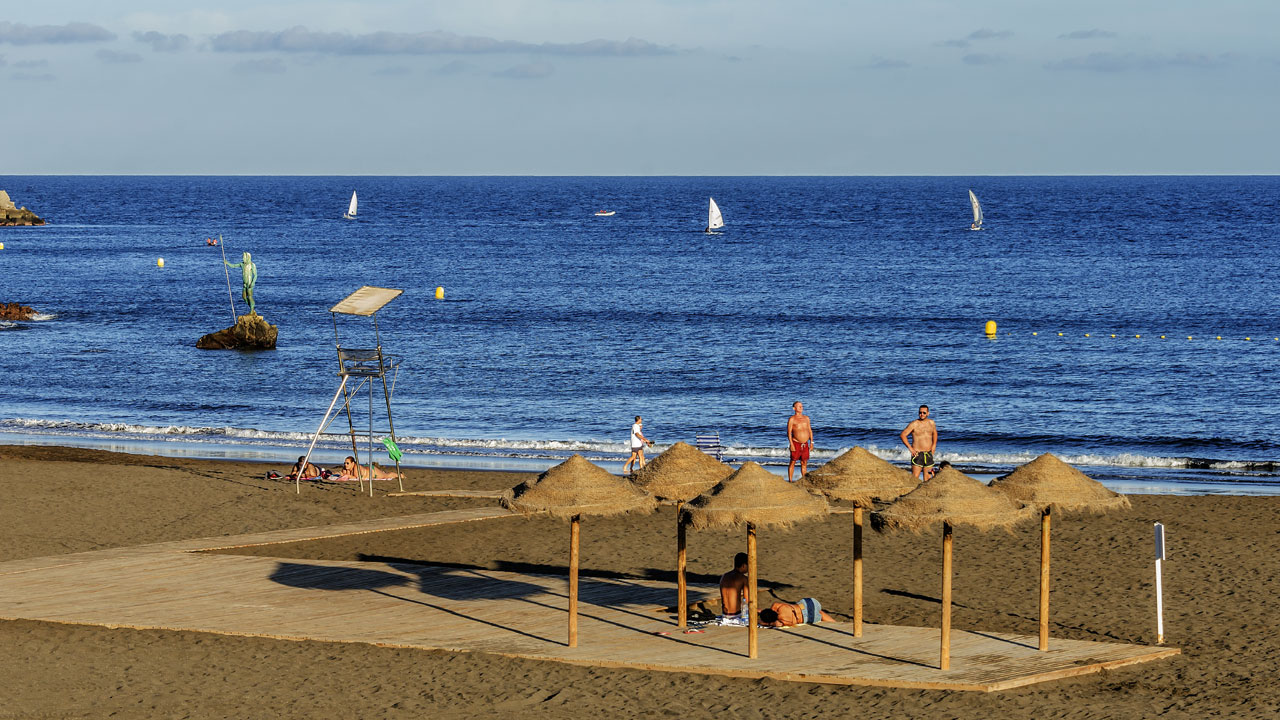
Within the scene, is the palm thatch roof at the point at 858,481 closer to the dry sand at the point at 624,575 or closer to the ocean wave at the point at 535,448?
the dry sand at the point at 624,575

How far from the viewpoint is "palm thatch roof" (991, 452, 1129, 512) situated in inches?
536

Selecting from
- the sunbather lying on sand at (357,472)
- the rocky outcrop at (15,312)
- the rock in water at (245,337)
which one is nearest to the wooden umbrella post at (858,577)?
the sunbather lying on sand at (357,472)

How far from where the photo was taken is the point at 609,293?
6975cm

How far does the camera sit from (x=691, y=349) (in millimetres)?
49531

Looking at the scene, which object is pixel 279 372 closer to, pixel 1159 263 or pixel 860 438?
pixel 860 438

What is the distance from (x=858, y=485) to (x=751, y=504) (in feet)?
6.80

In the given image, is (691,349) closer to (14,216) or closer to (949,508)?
(949,508)

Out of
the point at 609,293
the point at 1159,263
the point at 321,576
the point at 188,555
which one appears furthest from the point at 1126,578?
the point at 1159,263

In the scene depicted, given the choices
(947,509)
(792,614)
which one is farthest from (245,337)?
(947,509)

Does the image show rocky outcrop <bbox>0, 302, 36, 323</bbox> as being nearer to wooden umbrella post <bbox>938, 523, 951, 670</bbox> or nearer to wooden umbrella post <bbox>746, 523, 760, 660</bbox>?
wooden umbrella post <bbox>746, 523, 760, 660</bbox>

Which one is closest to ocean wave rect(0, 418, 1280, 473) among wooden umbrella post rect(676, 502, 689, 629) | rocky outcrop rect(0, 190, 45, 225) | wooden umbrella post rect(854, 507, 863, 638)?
wooden umbrella post rect(676, 502, 689, 629)

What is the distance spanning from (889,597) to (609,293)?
53.2 m

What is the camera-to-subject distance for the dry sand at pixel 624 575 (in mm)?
12930

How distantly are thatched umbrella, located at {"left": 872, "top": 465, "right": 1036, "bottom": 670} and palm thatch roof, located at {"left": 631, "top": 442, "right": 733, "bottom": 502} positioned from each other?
2.64 meters
